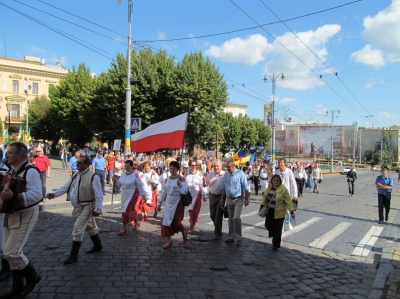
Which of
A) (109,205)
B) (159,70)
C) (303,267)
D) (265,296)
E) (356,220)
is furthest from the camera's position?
(159,70)

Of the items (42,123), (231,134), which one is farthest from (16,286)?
(231,134)

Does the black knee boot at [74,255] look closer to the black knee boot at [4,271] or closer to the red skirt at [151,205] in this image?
the black knee boot at [4,271]

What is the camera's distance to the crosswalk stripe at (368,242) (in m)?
7.30

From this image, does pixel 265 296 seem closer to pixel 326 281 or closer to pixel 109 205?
pixel 326 281

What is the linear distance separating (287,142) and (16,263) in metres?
111

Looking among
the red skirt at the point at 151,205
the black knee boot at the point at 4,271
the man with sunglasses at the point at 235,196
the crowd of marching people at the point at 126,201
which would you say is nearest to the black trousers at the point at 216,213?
the crowd of marching people at the point at 126,201

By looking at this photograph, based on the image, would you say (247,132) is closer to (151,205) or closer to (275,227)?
(151,205)

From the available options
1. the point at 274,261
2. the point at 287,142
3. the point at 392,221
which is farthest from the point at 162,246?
the point at 287,142

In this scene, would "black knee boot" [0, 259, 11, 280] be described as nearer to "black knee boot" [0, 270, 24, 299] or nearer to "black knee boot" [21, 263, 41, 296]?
"black knee boot" [0, 270, 24, 299]

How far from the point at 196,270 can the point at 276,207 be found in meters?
2.30

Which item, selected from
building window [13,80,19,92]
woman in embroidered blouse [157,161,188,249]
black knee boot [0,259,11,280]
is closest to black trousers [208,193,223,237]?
woman in embroidered blouse [157,161,188,249]

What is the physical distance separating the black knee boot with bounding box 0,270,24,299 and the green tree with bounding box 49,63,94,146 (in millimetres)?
37193

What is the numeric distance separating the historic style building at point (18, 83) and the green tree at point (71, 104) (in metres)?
22.3

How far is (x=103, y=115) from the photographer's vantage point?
108 feet
